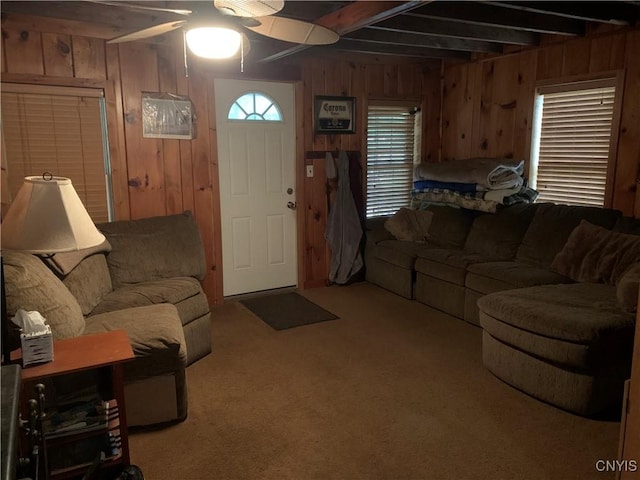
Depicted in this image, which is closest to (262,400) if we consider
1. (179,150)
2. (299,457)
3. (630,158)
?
(299,457)

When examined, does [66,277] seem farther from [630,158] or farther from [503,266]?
[630,158]

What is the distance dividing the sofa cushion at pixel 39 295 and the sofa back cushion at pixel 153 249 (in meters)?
0.98

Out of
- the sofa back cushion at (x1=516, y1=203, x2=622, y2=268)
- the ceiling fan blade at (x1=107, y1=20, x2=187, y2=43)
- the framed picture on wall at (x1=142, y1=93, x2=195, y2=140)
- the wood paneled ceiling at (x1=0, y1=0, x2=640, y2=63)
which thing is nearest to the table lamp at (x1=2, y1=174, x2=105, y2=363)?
the ceiling fan blade at (x1=107, y1=20, x2=187, y2=43)

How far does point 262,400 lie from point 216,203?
2092 millimetres

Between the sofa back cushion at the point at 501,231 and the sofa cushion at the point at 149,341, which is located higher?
the sofa back cushion at the point at 501,231

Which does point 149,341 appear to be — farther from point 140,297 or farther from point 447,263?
point 447,263

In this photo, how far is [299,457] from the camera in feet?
7.41

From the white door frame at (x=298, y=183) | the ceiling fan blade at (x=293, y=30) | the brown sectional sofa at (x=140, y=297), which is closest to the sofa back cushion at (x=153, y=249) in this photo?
the brown sectional sofa at (x=140, y=297)

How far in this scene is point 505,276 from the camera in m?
3.58

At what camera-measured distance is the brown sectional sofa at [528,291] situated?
8.25 feet

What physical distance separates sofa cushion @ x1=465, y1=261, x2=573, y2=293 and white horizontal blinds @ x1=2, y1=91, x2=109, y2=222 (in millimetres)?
2973

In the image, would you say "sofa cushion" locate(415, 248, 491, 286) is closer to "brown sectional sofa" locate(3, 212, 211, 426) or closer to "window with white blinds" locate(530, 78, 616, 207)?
"window with white blinds" locate(530, 78, 616, 207)

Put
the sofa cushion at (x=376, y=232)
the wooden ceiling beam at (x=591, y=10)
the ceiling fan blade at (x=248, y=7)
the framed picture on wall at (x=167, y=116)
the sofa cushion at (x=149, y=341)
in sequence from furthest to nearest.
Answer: the sofa cushion at (x=376, y=232), the framed picture on wall at (x=167, y=116), the wooden ceiling beam at (x=591, y=10), the sofa cushion at (x=149, y=341), the ceiling fan blade at (x=248, y=7)

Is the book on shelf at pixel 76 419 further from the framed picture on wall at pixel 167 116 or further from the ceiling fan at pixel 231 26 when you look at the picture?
the framed picture on wall at pixel 167 116
